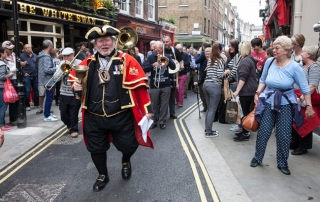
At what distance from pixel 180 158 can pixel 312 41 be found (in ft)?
19.9

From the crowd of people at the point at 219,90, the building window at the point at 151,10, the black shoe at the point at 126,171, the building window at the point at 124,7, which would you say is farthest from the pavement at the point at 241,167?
the building window at the point at 151,10

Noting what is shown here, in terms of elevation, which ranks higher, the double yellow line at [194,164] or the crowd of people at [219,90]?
the crowd of people at [219,90]

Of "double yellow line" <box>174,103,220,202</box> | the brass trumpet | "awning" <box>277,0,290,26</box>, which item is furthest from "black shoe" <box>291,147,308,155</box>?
"awning" <box>277,0,290,26</box>

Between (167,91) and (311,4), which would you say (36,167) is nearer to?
(167,91)

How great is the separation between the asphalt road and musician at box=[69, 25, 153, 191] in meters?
0.35

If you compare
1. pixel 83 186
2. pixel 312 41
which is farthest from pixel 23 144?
pixel 312 41

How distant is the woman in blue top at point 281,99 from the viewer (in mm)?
4426

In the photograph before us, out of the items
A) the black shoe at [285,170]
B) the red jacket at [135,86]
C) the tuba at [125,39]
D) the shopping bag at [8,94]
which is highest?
the tuba at [125,39]

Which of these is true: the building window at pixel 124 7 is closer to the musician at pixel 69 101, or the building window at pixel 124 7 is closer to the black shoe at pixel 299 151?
the musician at pixel 69 101

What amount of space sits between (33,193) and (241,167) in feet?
9.90

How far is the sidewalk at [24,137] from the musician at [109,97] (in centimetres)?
205

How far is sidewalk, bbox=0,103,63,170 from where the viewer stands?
5659mm

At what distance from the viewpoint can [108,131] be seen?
4.14 meters

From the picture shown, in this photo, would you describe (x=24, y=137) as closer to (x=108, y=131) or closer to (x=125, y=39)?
(x=125, y=39)
